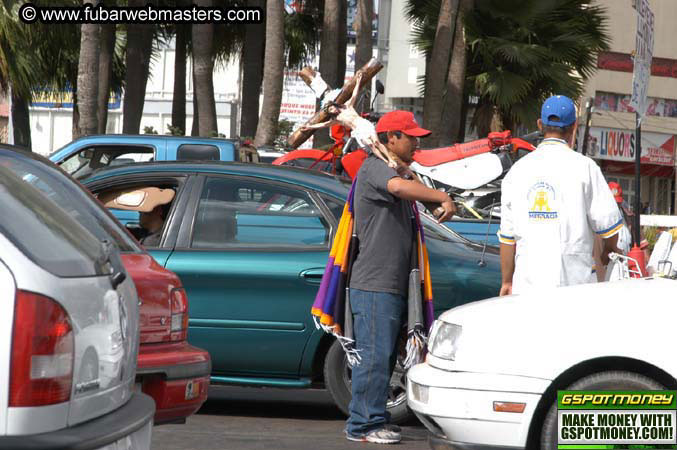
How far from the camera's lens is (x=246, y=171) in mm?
7551

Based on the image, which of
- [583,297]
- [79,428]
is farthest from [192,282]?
[79,428]

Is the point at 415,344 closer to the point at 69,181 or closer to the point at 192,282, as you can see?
the point at 192,282

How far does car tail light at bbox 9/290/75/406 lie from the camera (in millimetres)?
3258

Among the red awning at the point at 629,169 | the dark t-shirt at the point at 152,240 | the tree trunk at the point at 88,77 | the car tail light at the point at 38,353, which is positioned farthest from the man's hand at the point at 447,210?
the red awning at the point at 629,169

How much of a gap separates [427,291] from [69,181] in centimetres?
225

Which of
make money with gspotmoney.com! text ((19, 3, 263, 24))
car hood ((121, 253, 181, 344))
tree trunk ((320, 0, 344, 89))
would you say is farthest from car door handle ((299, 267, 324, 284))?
make money with gspotmoney.com! text ((19, 3, 263, 24))

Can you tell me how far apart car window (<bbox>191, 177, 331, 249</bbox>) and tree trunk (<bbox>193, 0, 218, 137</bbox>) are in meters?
14.2

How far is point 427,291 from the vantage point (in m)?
6.66

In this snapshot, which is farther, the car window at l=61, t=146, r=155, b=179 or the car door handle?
the car window at l=61, t=146, r=155, b=179

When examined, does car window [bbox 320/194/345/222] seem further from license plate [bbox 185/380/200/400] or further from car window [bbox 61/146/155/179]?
car window [bbox 61/146/155/179]

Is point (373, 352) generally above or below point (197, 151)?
below

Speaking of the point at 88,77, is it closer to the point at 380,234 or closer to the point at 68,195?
the point at 380,234

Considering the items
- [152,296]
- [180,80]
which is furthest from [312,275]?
[180,80]

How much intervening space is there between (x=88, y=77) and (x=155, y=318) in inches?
554
